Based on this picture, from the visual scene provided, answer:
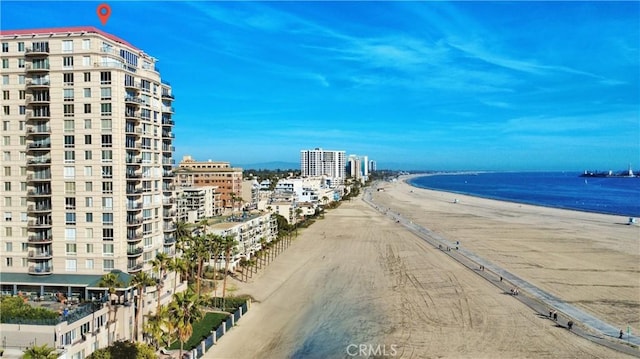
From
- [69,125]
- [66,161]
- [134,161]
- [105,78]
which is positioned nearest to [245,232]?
[134,161]

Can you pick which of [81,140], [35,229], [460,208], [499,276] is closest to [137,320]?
[35,229]

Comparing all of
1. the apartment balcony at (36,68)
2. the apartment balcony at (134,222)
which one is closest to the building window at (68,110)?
the apartment balcony at (36,68)

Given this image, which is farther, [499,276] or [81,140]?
[499,276]

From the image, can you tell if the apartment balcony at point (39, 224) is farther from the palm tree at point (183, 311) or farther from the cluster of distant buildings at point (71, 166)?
the palm tree at point (183, 311)

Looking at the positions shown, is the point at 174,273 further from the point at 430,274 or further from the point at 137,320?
the point at 430,274

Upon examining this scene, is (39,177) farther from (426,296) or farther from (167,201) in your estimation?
(426,296)

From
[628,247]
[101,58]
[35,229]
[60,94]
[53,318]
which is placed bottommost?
[628,247]
